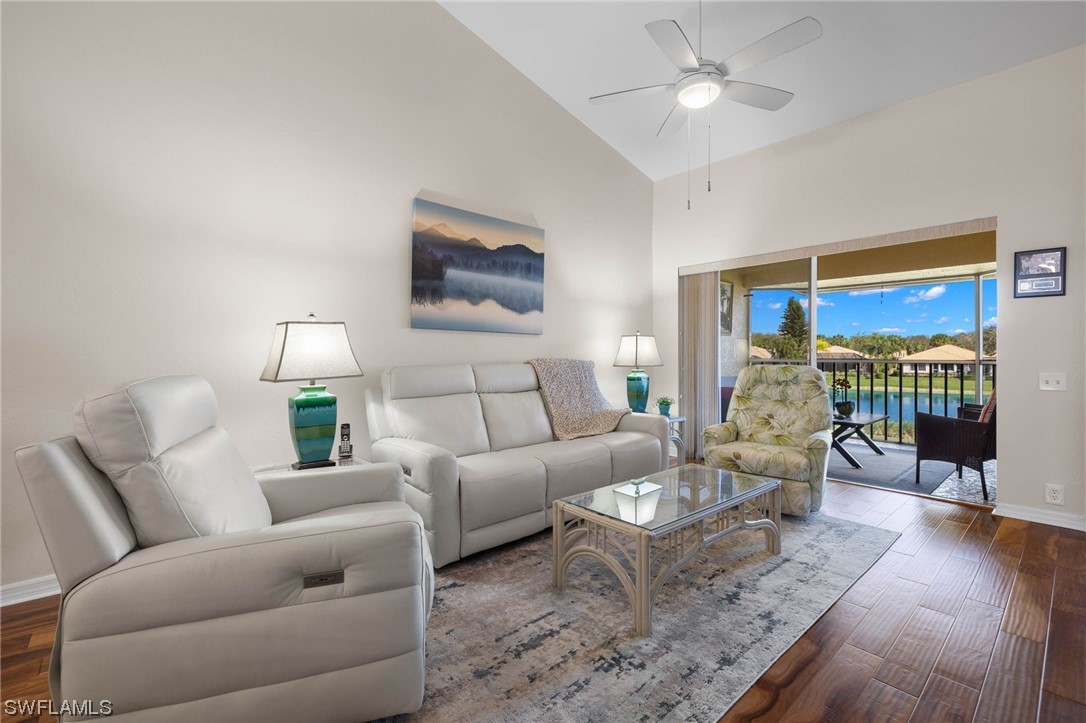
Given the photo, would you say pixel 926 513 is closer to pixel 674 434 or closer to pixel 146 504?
pixel 674 434

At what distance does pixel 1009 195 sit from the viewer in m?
3.11

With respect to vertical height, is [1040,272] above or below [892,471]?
above

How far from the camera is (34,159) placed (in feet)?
6.66

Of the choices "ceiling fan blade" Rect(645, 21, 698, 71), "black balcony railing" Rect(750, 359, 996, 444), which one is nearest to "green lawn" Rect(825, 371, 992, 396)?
"black balcony railing" Rect(750, 359, 996, 444)

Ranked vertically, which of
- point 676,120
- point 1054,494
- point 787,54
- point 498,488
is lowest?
point 1054,494

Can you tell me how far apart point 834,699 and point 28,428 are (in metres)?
3.27

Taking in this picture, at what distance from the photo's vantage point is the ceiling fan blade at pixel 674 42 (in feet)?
7.34

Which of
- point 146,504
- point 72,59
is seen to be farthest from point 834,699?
point 72,59

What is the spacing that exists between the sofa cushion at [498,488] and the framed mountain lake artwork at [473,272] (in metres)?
1.19

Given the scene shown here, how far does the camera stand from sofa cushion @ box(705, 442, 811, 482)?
3.01 m

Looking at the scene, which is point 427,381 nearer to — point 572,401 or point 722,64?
point 572,401

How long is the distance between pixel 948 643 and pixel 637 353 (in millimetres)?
2949

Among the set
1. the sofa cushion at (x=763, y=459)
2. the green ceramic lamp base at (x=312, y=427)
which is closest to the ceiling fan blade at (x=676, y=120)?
the sofa cushion at (x=763, y=459)

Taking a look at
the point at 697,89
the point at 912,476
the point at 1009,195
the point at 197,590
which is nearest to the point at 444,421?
the point at 197,590
